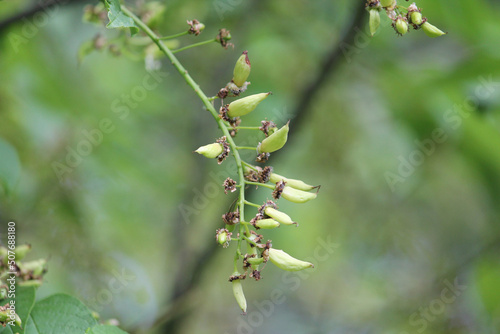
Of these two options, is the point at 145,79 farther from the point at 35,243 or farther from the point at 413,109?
the point at 413,109

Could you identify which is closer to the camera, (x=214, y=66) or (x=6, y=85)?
(x=6, y=85)

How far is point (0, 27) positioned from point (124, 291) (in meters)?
1.64

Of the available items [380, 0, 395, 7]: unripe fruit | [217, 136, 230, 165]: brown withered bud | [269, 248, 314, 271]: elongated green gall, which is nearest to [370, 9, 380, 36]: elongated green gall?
[380, 0, 395, 7]: unripe fruit

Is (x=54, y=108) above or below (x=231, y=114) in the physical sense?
below

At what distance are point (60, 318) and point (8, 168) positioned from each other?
0.47 m

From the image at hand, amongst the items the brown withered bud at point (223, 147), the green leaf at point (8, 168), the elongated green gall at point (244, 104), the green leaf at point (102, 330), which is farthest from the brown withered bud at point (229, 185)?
the green leaf at point (8, 168)

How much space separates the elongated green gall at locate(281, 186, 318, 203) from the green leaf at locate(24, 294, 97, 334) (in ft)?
1.71

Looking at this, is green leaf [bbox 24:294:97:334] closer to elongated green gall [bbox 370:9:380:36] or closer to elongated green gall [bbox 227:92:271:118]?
elongated green gall [bbox 227:92:271:118]

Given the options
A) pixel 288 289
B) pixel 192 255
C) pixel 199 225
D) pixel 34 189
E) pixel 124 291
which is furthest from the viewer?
pixel 288 289

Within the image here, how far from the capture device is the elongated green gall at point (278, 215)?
Answer: 1006 millimetres

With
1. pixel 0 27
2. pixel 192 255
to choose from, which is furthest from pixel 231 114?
pixel 192 255

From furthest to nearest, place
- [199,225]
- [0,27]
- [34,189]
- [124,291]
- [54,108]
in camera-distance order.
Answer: [199,225], [124,291], [34,189], [54,108], [0,27]

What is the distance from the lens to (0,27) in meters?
1.86

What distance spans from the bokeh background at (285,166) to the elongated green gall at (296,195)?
2.49ft
